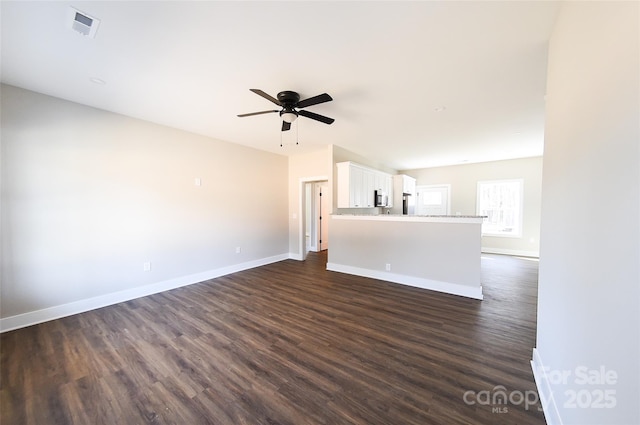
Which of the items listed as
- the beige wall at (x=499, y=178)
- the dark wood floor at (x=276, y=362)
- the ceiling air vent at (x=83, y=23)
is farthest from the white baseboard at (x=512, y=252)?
the ceiling air vent at (x=83, y=23)

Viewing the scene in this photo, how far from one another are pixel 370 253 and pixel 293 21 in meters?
3.69

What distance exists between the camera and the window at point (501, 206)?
6.19 m

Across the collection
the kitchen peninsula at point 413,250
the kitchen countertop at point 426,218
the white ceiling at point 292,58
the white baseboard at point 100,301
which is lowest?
the white baseboard at point 100,301

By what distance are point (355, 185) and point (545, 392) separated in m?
4.04

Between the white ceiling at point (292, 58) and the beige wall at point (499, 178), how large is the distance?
338 centimetres

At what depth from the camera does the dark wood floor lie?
1479mm

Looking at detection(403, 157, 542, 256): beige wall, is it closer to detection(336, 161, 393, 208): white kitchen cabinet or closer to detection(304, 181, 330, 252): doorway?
detection(336, 161, 393, 208): white kitchen cabinet


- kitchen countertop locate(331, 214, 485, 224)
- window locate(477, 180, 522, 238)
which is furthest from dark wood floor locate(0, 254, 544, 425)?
window locate(477, 180, 522, 238)

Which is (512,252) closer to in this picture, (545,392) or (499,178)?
(499,178)

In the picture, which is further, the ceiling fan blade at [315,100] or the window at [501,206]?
the window at [501,206]

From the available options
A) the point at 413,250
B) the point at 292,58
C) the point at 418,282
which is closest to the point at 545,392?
the point at 418,282

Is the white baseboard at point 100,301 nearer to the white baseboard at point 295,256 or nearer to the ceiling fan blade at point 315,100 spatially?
the white baseboard at point 295,256

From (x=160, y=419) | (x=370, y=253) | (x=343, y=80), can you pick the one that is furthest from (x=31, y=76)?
(x=370, y=253)

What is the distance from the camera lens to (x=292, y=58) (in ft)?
6.61
